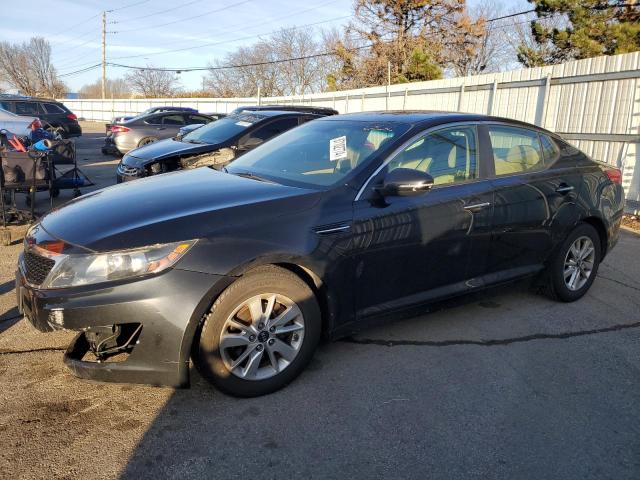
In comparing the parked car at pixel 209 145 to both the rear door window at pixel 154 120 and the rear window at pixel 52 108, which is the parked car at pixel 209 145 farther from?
the rear window at pixel 52 108

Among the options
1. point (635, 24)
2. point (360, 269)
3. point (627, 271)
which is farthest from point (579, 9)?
point (360, 269)

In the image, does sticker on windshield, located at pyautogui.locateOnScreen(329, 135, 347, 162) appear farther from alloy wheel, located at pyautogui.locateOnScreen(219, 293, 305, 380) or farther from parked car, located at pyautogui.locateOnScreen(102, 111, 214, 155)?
parked car, located at pyautogui.locateOnScreen(102, 111, 214, 155)

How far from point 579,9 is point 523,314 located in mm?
19717

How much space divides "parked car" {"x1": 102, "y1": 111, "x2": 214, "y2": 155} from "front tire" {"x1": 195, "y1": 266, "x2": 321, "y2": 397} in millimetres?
12975

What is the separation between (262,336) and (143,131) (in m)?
13.8

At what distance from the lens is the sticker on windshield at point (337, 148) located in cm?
374

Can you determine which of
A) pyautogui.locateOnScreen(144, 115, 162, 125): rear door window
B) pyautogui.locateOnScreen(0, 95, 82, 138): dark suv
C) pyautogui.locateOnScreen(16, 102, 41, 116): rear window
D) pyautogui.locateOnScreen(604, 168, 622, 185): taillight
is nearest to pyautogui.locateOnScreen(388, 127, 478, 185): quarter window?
pyautogui.locateOnScreen(604, 168, 622, 185): taillight

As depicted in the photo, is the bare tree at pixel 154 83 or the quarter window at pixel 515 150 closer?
the quarter window at pixel 515 150

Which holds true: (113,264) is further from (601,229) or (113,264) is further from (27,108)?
(27,108)

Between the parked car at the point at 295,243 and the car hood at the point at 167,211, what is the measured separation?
0.04 feet

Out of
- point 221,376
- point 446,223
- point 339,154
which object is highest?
point 339,154

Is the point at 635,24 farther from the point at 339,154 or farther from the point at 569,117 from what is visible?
the point at 339,154

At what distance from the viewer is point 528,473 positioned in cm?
247

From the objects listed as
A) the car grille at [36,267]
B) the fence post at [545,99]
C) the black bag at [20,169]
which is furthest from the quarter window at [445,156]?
the fence post at [545,99]
